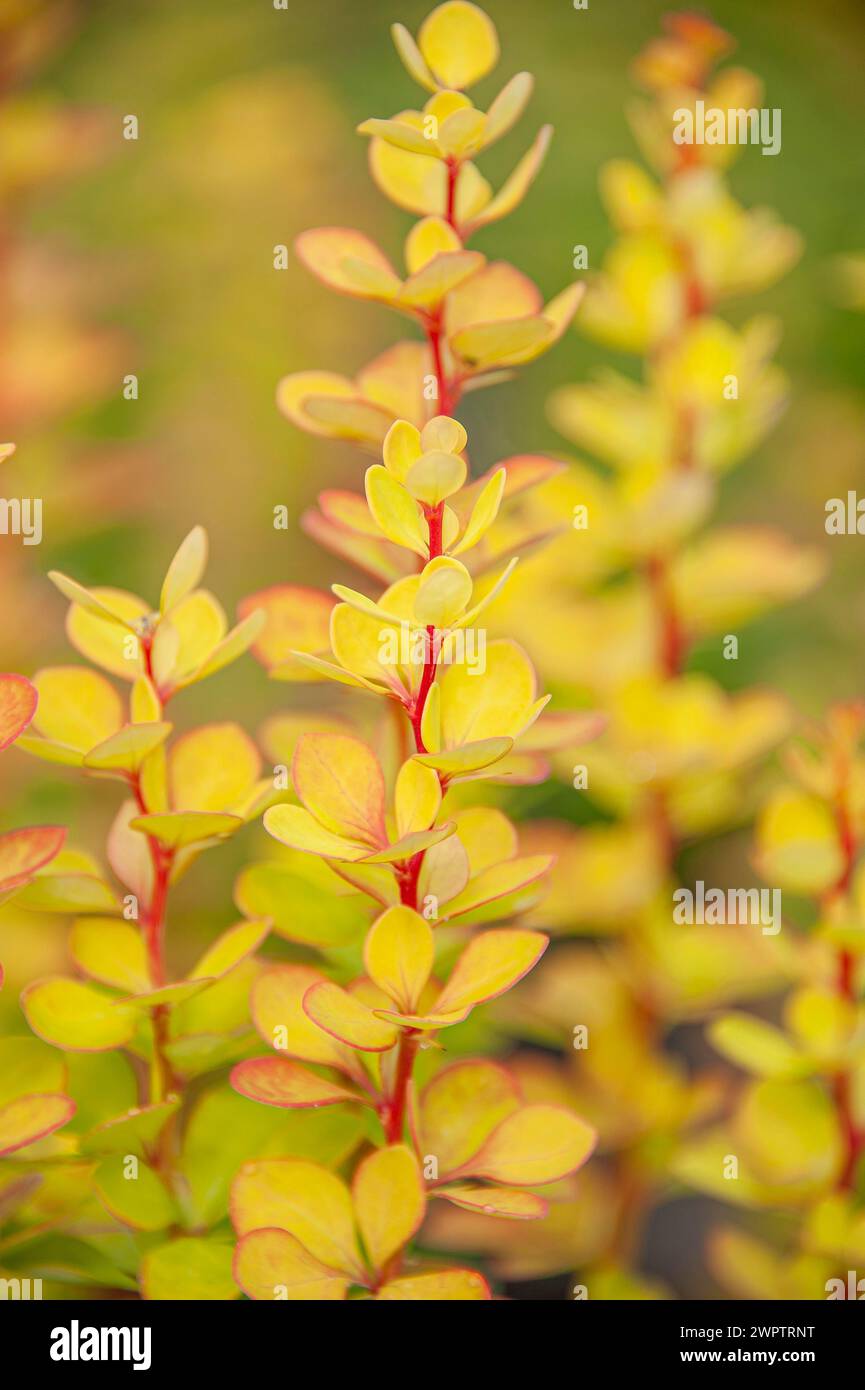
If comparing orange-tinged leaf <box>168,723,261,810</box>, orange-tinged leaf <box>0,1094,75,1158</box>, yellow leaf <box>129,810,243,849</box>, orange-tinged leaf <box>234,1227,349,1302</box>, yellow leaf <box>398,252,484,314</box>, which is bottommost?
orange-tinged leaf <box>234,1227,349,1302</box>

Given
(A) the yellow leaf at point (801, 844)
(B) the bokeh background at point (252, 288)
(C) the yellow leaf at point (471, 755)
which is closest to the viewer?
(C) the yellow leaf at point (471, 755)

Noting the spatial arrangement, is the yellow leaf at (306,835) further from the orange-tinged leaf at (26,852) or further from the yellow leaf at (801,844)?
the yellow leaf at (801,844)

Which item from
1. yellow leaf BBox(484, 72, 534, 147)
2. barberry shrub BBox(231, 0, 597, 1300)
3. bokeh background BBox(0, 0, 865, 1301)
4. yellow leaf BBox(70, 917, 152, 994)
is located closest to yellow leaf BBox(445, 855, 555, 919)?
barberry shrub BBox(231, 0, 597, 1300)

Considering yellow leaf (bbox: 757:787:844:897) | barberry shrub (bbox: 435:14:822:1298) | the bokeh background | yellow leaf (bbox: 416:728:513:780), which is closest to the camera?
yellow leaf (bbox: 416:728:513:780)

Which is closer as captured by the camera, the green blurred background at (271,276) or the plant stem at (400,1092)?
the plant stem at (400,1092)

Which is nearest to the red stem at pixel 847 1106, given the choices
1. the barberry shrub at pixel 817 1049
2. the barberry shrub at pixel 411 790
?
the barberry shrub at pixel 817 1049

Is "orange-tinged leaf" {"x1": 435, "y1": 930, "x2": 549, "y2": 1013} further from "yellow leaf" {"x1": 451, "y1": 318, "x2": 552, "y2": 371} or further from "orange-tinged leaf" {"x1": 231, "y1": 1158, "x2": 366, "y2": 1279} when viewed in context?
"yellow leaf" {"x1": 451, "y1": 318, "x2": 552, "y2": 371}
